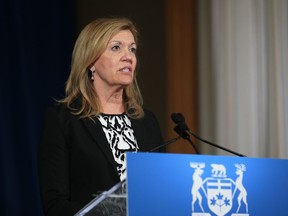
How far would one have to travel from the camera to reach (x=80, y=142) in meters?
2.56

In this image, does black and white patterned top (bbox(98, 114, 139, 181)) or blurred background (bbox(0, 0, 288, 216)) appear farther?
blurred background (bbox(0, 0, 288, 216))

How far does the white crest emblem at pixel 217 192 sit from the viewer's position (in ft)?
6.01

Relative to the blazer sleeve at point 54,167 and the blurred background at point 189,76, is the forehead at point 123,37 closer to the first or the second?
the blazer sleeve at point 54,167

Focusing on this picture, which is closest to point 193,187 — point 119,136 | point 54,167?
point 54,167

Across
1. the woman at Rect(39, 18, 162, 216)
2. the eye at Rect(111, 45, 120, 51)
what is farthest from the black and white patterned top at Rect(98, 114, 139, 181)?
the eye at Rect(111, 45, 120, 51)

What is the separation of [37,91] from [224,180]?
2570 mm

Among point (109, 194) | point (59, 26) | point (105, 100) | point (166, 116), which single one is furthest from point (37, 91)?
point (109, 194)

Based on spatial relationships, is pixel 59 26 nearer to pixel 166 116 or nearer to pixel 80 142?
pixel 166 116

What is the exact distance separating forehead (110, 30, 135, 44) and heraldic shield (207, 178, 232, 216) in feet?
3.39

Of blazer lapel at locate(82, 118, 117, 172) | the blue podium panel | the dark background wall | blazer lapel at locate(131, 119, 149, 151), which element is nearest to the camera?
the blue podium panel

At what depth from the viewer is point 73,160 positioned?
8.32ft

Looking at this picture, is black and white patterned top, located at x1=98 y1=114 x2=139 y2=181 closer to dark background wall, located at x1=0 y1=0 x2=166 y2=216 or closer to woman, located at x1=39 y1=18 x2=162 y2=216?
woman, located at x1=39 y1=18 x2=162 y2=216

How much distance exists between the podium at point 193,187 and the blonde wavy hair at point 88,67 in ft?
2.92

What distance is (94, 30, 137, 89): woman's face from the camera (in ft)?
8.87
